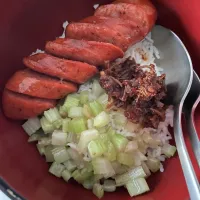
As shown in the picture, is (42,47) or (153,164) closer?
(153,164)

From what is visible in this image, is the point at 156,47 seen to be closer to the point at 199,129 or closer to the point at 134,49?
the point at 134,49

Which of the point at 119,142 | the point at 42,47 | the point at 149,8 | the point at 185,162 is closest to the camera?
the point at 185,162

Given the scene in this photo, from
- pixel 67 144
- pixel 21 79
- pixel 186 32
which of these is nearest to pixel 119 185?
pixel 67 144

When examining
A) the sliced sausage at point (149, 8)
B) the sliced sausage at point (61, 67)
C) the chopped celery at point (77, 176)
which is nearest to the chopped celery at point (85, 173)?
the chopped celery at point (77, 176)

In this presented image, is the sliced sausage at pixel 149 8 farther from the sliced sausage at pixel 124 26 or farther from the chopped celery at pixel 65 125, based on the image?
the chopped celery at pixel 65 125

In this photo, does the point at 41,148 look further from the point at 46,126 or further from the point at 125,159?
the point at 125,159

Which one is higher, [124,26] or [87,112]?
[124,26]

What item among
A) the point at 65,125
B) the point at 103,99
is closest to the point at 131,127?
the point at 103,99

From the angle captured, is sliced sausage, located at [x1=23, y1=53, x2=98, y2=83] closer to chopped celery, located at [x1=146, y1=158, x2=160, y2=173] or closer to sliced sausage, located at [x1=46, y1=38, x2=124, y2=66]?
sliced sausage, located at [x1=46, y1=38, x2=124, y2=66]
